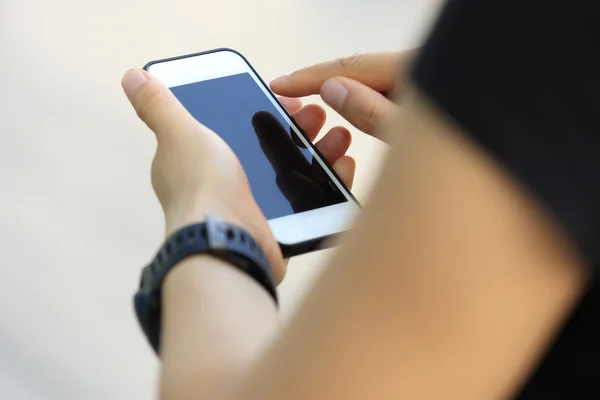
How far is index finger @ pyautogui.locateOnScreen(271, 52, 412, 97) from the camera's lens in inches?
20.9

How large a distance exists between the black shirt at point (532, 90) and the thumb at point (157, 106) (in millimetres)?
301

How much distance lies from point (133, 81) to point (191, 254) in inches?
7.6

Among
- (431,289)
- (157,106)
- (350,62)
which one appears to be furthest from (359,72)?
(431,289)

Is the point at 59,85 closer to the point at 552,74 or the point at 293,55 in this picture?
the point at 293,55

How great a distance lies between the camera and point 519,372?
0.22m

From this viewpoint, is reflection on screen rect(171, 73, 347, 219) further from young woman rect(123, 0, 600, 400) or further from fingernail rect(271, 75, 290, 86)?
young woman rect(123, 0, 600, 400)

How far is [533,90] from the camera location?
0.16m

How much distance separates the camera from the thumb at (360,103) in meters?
0.52

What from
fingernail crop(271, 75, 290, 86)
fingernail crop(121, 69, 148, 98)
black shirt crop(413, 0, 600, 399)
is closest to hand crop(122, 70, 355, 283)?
fingernail crop(121, 69, 148, 98)

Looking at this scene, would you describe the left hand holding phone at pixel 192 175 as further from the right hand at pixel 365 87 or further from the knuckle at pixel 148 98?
the right hand at pixel 365 87

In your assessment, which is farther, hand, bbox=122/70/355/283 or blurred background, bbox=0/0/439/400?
blurred background, bbox=0/0/439/400

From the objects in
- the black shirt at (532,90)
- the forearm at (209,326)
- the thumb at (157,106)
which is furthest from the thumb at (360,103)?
the black shirt at (532,90)

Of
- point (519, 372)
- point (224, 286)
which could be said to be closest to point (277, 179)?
point (224, 286)

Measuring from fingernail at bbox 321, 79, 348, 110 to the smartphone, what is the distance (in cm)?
3
